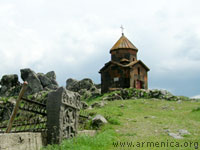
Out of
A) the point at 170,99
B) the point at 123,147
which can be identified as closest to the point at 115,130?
the point at 123,147

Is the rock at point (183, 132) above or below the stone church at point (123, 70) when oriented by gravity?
below

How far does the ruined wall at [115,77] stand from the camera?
3547 cm

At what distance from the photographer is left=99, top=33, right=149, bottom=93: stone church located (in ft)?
117

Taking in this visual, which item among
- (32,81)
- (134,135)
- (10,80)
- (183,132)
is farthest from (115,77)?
(10,80)

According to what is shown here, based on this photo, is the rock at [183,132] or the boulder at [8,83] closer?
the rock at [183,132]

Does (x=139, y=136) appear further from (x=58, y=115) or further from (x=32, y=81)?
(x=32, y=81)

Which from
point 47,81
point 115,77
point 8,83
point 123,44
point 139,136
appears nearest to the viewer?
point 139,136

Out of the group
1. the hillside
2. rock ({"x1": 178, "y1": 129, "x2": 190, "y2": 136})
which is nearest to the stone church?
the hillside

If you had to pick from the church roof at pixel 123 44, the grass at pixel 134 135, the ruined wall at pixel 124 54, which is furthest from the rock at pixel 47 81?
the grass at pixel 134 135

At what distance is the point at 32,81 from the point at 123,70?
977 inches

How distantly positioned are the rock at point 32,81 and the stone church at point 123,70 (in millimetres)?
19305

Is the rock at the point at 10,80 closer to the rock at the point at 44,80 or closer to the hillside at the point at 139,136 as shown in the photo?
the rock at the point at 44,80

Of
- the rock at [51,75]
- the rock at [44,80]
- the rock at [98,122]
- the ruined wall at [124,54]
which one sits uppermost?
the ruined wall at [124,54]

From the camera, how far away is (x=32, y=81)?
51.7 m
